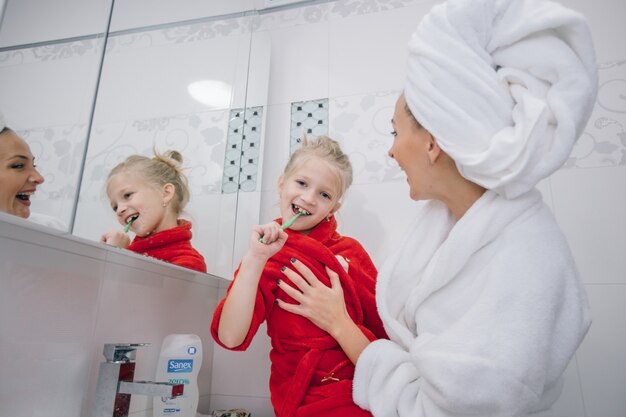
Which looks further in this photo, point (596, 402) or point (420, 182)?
point (596, 402)

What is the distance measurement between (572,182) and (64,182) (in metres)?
1.33

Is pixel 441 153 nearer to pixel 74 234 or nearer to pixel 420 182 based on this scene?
pixel 420 182

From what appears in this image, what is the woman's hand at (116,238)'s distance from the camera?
2.75 ft

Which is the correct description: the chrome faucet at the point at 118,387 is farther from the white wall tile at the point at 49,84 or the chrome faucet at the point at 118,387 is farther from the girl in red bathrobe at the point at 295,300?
the white wall tile at the point at 49,84

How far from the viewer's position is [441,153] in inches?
32.3

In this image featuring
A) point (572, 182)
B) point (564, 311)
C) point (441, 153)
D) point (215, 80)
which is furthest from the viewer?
point (215, 80)

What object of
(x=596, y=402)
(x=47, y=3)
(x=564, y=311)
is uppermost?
(x=47, y=3)

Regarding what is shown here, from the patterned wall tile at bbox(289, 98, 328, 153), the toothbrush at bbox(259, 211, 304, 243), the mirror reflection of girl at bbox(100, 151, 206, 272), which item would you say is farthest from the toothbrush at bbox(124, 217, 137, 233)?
the patterned wall tile at bbox(289, 98, 328, 153)

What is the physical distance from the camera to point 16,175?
2.13 ft

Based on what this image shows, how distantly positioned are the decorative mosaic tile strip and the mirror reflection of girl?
286 mm

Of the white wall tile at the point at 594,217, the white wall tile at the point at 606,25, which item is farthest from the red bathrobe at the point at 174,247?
the white wall tile at the point at 606,25

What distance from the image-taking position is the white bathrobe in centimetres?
60

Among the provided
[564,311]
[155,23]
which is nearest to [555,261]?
[564,311]

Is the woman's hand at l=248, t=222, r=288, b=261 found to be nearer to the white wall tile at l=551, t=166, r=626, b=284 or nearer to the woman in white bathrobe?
the woman in white bathrobe
